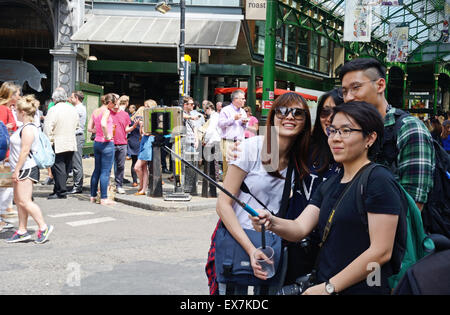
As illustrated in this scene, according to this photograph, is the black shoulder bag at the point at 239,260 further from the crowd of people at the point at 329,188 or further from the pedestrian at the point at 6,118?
the pedestrian at the point at 6,118

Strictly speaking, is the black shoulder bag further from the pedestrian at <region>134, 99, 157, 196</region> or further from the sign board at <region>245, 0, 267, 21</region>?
the sign board at <region>245, 0, 267, 21</region>

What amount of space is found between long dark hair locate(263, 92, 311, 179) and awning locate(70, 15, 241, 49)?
14.7 metres

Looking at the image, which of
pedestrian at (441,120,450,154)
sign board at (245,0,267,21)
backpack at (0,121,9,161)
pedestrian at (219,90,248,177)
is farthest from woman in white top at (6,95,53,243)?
sign board at (245,0,267,21)

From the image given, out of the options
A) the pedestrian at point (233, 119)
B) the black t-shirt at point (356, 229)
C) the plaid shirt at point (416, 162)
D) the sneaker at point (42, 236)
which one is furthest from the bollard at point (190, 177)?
the black t-shirt at point (356, 229)

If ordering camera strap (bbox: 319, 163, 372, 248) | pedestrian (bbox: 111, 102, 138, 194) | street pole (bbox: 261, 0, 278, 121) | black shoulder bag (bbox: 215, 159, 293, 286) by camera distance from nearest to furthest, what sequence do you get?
camera strap (bbox: 319, 163, 372, 248)
black shoulder bag (bbox: 215, 159, 293, 286)
pedestrian (bbox: 111, 102, 138, 194)
street pole (bbox: 261, 0, 278, 121)

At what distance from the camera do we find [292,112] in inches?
106

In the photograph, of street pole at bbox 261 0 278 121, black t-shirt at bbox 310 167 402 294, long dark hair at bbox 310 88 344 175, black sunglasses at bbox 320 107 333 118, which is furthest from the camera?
street pole at bbox 261 0 278 121

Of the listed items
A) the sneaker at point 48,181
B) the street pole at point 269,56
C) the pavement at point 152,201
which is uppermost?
the street pole at point 269,56

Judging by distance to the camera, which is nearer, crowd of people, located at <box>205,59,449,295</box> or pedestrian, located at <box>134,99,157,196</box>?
crowd of people, located at <box>205,59,449,295</box>

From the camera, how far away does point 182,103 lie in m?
10.7

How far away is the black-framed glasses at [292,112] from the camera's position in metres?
2.69

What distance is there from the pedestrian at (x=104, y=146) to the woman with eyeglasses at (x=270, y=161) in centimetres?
649

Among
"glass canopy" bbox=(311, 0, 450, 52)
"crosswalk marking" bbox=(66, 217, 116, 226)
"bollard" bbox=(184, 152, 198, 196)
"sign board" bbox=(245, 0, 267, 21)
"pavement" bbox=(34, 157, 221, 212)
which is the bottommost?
"crosswalk marking" bbox=(66, 217, 116, 226)

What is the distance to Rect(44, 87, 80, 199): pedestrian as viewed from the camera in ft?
31.7
